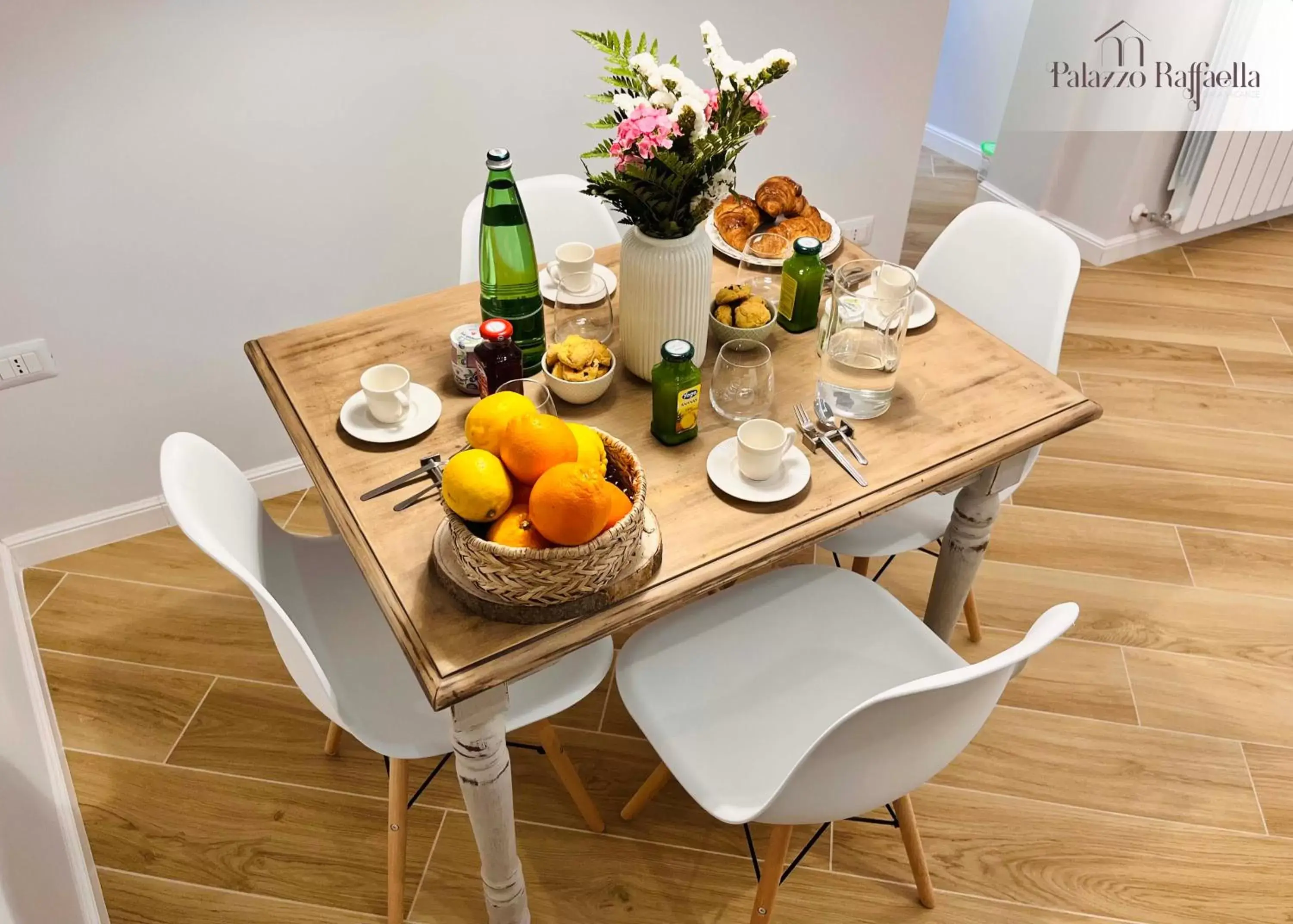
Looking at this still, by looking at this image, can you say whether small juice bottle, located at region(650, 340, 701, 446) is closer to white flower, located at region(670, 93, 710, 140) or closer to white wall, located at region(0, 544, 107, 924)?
white flower, located at region(670, 93, 710, 140)

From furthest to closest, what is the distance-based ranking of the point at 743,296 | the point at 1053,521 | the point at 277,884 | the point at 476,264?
the point at 1053,521 → the point at 476,264 → the point at 277,884 → the point at 743,296

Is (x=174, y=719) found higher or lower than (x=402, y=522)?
lower

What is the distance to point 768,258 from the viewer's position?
1.75 meters

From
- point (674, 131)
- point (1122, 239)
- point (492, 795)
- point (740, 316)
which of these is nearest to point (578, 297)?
point (740, 316)

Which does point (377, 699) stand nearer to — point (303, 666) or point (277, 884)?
point (303, 666)

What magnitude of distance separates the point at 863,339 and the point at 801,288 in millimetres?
133

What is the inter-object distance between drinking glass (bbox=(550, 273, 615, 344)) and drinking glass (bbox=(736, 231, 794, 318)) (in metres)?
0.25

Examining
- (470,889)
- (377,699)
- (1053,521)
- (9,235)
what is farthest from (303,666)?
(1053,521)

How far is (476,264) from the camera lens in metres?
1.93

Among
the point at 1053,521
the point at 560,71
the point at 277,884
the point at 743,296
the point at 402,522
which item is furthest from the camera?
the point at 1053,521

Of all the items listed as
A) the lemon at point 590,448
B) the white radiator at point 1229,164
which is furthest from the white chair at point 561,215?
the white radiator at point 1229,164

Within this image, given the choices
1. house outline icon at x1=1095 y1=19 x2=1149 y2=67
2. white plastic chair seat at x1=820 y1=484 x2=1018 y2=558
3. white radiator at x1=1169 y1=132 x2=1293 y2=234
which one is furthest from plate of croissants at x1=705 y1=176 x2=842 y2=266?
white radiator at x1=1169 y1=132 x2=1293 y2=234

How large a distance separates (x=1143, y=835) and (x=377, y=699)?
4.53 ft

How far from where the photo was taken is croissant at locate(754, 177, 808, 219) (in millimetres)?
1783
